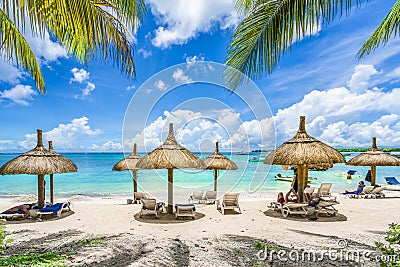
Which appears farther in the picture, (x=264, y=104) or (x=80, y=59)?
(x=264, y=104)

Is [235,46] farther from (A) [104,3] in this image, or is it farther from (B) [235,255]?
(B) [235,255]

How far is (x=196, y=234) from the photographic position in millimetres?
5676

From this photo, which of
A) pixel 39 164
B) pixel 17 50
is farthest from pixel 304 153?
pixel 39 164

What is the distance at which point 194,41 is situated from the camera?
11922mm

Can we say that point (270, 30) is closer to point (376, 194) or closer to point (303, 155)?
point (303, 155)

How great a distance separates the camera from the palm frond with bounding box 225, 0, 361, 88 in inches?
117

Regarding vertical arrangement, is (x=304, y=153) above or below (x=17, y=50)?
below

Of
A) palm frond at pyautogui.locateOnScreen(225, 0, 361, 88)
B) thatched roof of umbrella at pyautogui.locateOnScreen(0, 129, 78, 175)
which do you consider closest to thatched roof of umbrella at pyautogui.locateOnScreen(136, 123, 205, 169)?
thatched roof of umbrella at pyautogui.locateOnScreen(0, 129, 78, 175)

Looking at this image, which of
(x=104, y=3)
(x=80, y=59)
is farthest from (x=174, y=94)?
(x=104, y=3)

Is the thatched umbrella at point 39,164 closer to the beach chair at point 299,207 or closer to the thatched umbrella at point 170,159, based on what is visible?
the thatched umbrella at point 170,159

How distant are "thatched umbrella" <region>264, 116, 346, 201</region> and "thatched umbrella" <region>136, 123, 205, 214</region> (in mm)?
2303

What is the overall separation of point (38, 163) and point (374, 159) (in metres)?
12.7

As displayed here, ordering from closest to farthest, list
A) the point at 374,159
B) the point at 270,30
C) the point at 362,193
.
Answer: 1. the point at 270,30
2. the point at 362,193
3. the point at 374,159

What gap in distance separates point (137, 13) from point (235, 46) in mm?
1325
